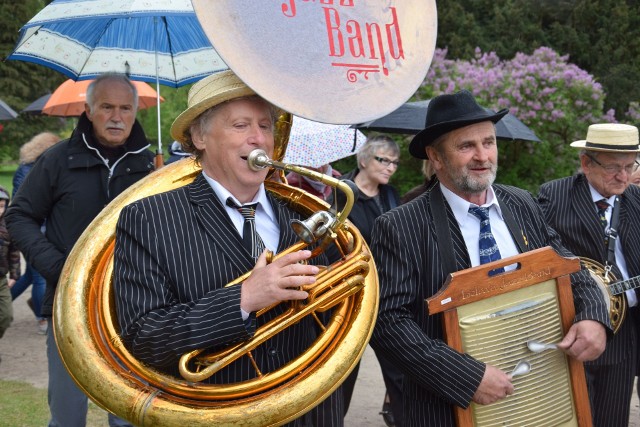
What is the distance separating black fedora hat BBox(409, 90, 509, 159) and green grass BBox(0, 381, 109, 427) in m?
3.42

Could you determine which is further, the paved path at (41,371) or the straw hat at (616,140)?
the paved path at (41,371)

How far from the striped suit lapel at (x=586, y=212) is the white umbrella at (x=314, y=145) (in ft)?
4.60

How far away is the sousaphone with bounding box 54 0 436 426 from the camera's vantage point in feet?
7.30

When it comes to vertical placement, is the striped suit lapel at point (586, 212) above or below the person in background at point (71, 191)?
below

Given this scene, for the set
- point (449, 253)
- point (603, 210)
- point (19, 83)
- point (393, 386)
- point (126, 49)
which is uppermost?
point (19, 83)

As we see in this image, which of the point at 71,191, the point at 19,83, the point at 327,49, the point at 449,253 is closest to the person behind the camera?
the point at 327,49

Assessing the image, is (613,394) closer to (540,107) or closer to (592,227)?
(592,227)

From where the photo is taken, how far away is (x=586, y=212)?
4.37m

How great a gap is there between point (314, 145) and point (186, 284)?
9.39 ft

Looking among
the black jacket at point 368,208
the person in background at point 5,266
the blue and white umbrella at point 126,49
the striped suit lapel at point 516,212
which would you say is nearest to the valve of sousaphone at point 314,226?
the striped suit lapel at point 516,212

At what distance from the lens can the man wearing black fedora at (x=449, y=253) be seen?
2.79 meters

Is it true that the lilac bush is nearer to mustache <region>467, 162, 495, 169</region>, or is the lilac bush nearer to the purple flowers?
the purple flowers

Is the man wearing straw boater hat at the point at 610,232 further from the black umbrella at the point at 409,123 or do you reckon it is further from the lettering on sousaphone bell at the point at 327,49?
the lettering on sousaphone bell at the point at 327,49

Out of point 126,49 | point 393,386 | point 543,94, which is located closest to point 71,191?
point 126,49
